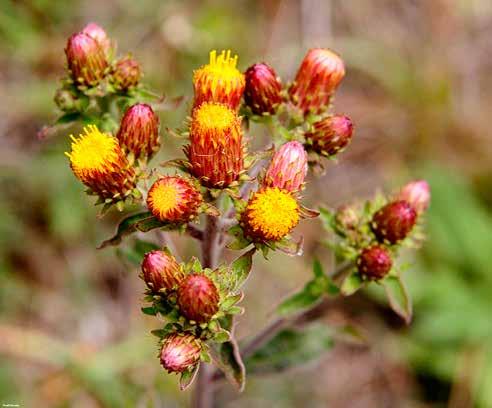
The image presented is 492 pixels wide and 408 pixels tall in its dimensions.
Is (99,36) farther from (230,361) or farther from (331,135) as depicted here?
(230,361)

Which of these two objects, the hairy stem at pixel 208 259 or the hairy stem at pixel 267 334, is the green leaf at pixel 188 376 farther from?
Answer: the hairy stem at pixel 267 334

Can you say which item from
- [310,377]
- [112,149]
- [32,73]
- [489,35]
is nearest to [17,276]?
[32,73]

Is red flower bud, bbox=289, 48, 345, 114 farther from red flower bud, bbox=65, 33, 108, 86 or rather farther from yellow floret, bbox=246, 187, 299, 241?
red flower bud, bbox=65, 33, 108, 86

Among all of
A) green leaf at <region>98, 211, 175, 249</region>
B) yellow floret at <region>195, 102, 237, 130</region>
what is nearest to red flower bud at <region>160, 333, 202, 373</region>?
green leaf at <region>98, 211, 175, 249</region>

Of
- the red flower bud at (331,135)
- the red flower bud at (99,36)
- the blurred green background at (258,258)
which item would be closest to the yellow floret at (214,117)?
the red flower bud at (331,135)

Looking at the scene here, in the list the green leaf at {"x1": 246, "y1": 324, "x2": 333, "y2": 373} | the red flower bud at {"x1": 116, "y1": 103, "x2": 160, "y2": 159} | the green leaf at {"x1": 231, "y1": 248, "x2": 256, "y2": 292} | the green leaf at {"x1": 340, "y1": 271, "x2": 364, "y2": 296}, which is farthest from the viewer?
the green leaf at {"x1": 246, "y1": 324, "x2": 333, "y2": 373}

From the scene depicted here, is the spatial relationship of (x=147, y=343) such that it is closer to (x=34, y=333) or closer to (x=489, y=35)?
(x=34, y=333)
